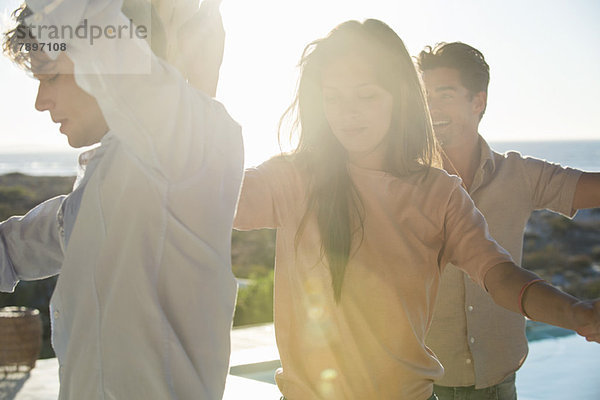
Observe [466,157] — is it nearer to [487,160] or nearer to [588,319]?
[487,160]

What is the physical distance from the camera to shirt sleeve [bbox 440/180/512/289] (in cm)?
148

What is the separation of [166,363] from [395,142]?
90 cm

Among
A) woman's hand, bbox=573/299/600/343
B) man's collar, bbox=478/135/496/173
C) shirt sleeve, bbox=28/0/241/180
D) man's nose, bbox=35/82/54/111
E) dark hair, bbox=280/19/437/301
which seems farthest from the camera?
man's collar, bbox=478/135/496/173

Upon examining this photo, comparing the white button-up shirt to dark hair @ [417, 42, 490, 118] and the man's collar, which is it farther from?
dark hair @ [417, 42, 490, 118]

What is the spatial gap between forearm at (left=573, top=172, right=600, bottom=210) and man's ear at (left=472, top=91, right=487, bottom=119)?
0.49 m

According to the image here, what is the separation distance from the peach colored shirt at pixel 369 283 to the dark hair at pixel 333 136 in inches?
1.7

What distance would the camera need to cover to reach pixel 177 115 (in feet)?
3.25

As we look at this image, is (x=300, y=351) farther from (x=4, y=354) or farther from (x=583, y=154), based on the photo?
(x=583, y=154)

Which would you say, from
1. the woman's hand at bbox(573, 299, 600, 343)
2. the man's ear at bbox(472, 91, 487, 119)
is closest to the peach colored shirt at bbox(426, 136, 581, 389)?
the man's ear at bbox(472, 91, 487, 119)

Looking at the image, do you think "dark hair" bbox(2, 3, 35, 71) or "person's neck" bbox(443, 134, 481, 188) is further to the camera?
"person's neck" bbox(443, 134, 481, 188)

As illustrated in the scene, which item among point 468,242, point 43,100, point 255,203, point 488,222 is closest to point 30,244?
point 43,100

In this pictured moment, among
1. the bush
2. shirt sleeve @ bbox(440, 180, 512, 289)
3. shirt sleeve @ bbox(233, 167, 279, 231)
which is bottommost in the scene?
the bush

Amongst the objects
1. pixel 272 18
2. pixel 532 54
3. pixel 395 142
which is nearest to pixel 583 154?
pixel 532 54

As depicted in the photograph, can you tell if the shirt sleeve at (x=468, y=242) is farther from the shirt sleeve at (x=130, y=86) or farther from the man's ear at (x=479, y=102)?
the man's ear at (x=479, y=102)
